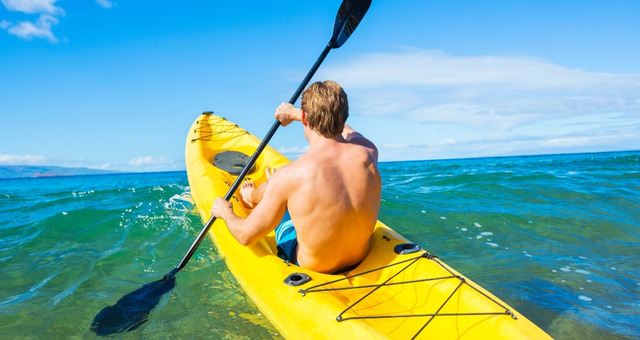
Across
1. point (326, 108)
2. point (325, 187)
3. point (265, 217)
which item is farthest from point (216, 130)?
point (325, 187)

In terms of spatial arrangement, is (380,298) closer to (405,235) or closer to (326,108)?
(326,108)

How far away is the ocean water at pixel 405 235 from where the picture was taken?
3260 millimetres

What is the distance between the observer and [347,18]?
4.52 metres

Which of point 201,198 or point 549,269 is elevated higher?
point 201,198

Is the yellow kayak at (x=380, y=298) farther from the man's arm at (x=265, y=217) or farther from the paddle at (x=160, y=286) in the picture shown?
the paddle at (x=160, y=286)

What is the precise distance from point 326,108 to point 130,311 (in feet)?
8.44

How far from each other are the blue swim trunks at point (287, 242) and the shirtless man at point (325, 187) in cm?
46

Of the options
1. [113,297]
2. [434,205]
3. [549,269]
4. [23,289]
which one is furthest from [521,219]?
[23,289]

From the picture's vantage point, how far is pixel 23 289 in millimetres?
4227

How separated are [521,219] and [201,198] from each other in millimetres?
5120

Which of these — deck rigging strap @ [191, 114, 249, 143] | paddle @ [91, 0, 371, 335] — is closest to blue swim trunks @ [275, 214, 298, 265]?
paddle @ [91, 0, 371, 335]

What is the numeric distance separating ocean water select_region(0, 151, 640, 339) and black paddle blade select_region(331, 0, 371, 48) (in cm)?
292

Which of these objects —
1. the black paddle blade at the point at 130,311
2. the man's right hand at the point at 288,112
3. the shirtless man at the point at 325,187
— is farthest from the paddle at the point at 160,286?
the shirtless man at the point at 325,187

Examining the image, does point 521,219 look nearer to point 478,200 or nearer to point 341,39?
point 478,200
